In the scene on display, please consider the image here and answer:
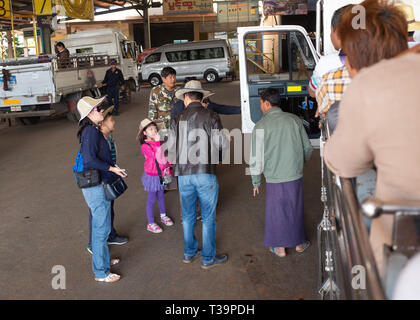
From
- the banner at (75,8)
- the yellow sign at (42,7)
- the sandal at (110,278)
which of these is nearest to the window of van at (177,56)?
the banner at (75,8)

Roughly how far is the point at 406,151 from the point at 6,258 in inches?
160

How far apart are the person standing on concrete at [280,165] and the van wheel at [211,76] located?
66.0 ft

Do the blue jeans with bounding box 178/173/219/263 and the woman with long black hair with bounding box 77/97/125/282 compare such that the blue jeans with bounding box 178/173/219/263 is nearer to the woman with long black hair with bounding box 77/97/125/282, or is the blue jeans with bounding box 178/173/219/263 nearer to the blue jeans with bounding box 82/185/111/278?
the woman with long black hair with bounding box 77/97/125/282

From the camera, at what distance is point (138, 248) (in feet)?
14.7

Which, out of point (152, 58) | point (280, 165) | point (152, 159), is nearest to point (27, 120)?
point (152, 159)

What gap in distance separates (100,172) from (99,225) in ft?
1.52

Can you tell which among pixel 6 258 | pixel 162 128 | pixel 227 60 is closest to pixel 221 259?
pixel 162 128

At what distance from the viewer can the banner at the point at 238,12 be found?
2386cm

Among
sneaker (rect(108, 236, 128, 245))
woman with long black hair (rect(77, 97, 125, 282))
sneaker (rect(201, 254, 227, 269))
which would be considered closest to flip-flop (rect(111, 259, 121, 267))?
woman with long black hair (rect(77, 97, 125, 282))

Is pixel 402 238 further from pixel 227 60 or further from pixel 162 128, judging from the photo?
pixel 227 60

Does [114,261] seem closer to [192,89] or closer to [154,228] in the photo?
[154,228]
